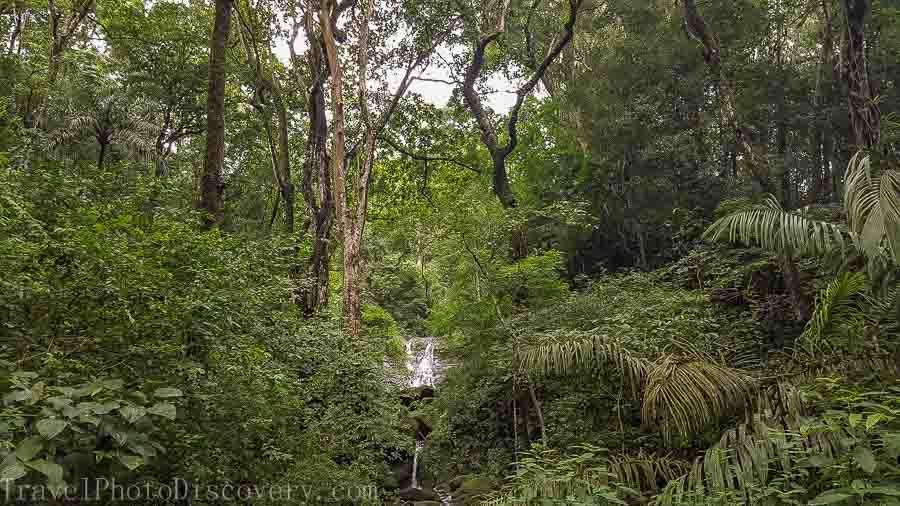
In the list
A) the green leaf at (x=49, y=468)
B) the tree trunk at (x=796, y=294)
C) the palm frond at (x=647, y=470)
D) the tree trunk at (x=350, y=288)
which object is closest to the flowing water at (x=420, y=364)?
the tree trunk at (x=350, y=288)

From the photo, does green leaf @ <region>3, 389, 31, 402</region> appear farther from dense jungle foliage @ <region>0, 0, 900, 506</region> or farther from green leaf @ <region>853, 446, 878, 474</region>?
green leaf @ <region>853, 446, 878, 474</region>

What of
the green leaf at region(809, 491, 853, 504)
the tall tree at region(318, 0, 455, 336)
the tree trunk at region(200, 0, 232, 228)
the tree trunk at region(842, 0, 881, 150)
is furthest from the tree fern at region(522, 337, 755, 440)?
the tall tree at region(318, 0, 455, 336)

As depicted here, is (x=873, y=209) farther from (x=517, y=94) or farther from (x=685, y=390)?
(x=517, y=94)

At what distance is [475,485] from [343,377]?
2543 millimetres

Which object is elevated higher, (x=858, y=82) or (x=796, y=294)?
(x=858, y=82)

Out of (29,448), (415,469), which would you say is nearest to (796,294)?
(415,469)

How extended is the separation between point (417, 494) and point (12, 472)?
7.95 meters

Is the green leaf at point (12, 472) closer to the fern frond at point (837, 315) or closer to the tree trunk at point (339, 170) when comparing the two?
the fern frond at point (837, 315)

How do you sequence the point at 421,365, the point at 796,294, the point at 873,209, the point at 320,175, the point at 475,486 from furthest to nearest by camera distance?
the point at 421,365
the point at 320,175
the point at 475,486
the point at 796,294
the point at 873,209

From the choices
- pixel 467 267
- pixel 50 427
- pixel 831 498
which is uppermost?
pixel 467 267

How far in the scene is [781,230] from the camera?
525cm

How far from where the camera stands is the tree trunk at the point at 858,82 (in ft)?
21.9

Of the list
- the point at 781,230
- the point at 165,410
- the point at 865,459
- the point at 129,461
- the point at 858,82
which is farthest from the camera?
the point at 858,82

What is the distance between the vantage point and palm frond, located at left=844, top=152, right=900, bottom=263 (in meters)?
3.91
